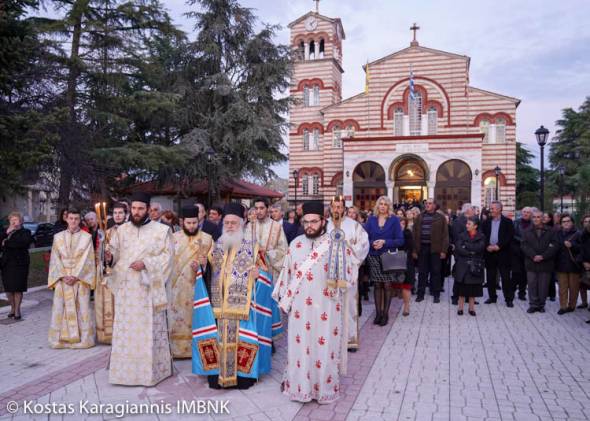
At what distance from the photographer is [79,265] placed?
6.98 m

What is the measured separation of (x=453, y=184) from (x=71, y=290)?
1118 inches

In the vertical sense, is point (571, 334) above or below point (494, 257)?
below

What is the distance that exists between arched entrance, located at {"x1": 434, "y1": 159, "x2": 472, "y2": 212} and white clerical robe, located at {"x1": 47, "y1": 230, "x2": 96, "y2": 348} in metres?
27.7

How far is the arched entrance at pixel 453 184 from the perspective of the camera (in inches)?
1227

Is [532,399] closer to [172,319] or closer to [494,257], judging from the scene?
[172,319]

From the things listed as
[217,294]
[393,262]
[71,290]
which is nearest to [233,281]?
[217,294]

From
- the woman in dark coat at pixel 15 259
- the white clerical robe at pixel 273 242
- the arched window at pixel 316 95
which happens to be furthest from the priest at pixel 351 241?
the arched window at pixel 316 95

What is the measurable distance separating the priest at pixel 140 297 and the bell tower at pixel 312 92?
31470mm

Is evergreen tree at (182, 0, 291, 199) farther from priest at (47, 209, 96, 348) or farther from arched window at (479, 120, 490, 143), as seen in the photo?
arched window at (479, 120, 490, 143)

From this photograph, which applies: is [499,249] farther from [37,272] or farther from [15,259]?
[37,272]

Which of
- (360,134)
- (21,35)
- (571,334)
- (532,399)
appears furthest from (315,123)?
(532,399)

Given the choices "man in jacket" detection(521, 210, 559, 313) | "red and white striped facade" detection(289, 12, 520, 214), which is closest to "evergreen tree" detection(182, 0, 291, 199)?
"red and white striped facade" detection(289, 12, 520, 214)

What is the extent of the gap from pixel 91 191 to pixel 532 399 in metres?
14.4

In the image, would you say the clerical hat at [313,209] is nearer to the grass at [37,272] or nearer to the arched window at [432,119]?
the grass at [37,272]
